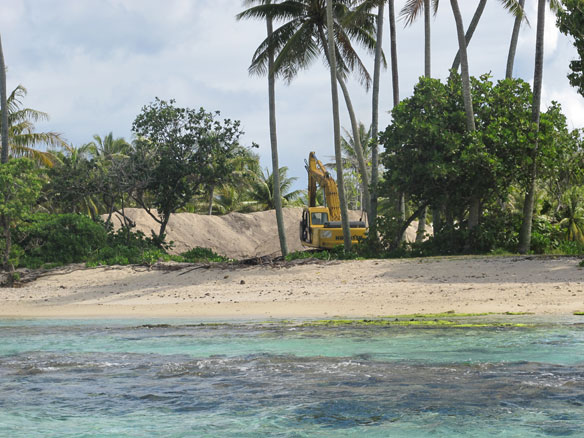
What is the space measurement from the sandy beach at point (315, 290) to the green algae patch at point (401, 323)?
3.38ft

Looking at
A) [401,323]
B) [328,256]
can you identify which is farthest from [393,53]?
[401,323]

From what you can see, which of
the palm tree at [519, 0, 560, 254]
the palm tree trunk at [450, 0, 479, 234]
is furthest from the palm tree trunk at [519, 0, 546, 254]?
the palm tree trunk at [450, 0, 479, 234]

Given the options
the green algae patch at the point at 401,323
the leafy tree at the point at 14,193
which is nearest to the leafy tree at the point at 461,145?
the green algae patch at the point at 401,323

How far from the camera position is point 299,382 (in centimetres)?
750

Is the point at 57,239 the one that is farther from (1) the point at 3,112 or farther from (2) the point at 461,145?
(2) the point at 461,145

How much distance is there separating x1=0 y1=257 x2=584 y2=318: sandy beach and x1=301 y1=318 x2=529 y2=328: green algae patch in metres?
1.03

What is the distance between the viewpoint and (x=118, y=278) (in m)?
19.5

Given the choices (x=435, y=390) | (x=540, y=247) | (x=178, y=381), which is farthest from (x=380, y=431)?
(x=540, y=247)

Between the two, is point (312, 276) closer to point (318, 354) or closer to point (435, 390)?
point (318, 354)

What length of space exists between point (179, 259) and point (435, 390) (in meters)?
17.8

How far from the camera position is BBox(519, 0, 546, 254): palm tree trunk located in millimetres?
20578

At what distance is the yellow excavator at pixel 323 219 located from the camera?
26.8 meters

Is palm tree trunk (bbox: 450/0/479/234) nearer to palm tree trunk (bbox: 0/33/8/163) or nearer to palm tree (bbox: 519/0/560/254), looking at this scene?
palm tree (bbox: 519/0/560/254)

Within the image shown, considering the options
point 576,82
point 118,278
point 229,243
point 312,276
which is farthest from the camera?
point 229,243
